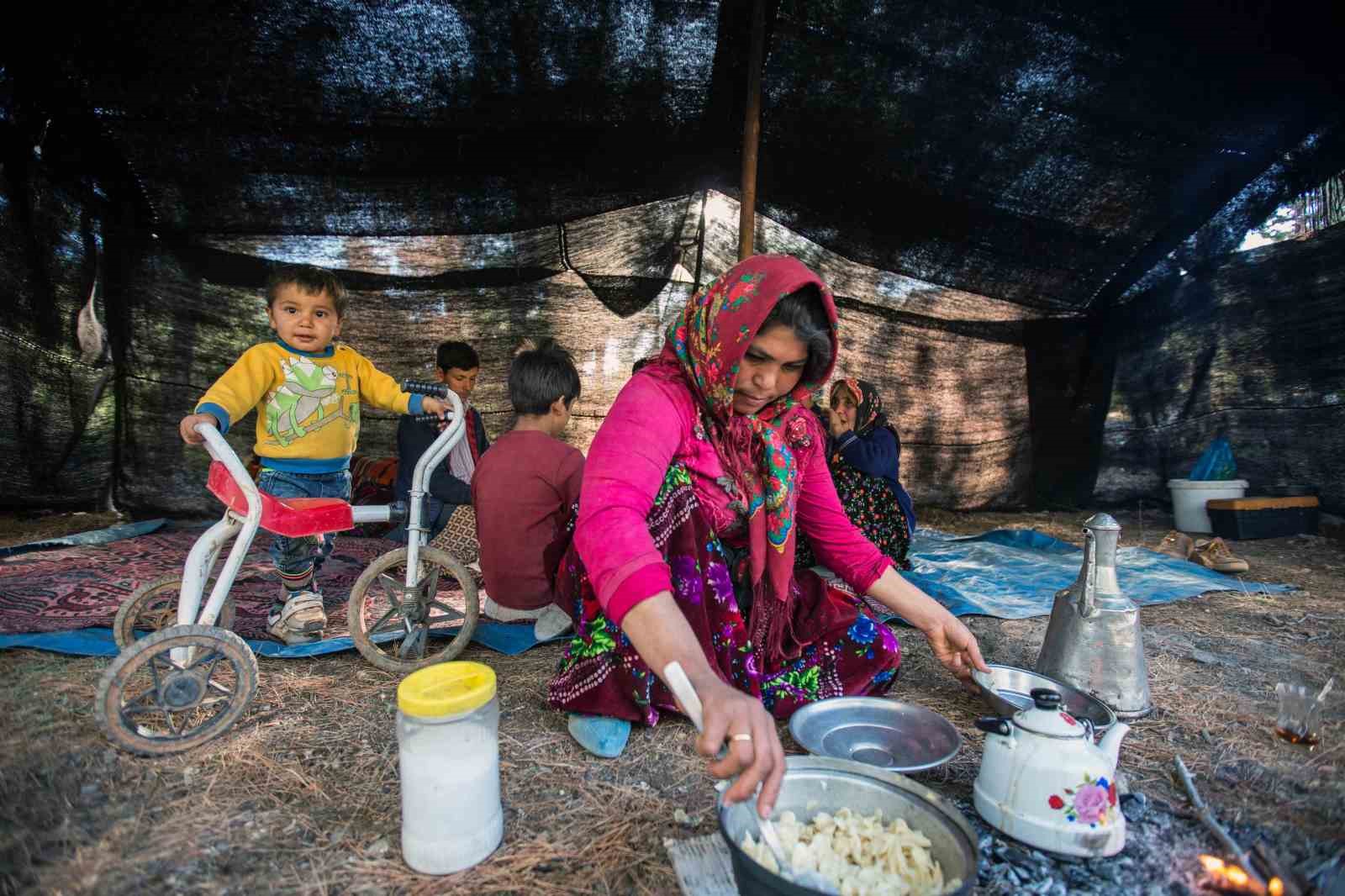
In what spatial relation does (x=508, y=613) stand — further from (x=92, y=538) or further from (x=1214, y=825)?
(x=92, y=538)

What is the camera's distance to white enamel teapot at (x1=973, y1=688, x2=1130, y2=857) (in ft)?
3.94

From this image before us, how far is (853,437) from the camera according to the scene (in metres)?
4.00

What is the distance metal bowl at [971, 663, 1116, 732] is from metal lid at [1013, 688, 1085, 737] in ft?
0.97

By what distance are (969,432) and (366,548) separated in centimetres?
534

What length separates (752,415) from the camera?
71.1 inches

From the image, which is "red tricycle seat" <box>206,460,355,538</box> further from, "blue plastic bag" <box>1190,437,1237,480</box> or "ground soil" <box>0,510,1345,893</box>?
"blue plastic bag" <box>1190,437,1237,480</box>

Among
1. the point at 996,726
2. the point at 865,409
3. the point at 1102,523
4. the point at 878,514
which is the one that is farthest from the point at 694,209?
the point at 996,726

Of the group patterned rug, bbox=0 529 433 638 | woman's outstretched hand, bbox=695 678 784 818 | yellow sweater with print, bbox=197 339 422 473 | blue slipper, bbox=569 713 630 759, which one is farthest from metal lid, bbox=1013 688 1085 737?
patterned rug, bbox=0 529 433 638

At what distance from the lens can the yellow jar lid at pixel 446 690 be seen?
108 cm

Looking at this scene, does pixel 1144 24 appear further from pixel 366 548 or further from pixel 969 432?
pixel 366 548

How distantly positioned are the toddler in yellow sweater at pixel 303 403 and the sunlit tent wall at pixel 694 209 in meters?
1.80

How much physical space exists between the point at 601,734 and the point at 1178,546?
456 cm

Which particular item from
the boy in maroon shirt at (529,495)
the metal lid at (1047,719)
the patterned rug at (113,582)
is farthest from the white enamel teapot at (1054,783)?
the patterned rug at (113,582)

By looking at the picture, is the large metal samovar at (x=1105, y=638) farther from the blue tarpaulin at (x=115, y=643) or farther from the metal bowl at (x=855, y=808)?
the blue tarpaulin at (x=115, y=643)
